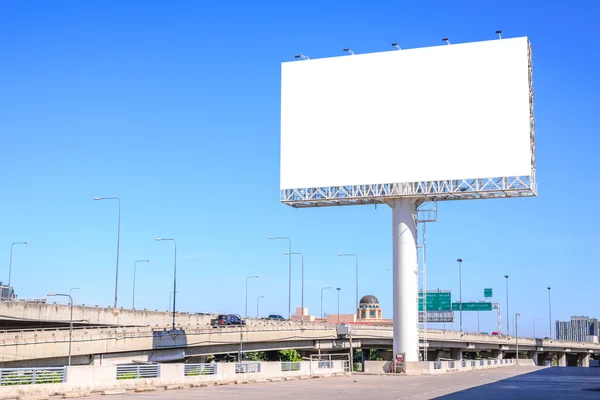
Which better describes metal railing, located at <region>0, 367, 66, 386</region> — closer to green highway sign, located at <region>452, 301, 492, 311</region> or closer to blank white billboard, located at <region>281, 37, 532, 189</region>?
blank white billboard, located at <region>281, 37, 532, 189</region>

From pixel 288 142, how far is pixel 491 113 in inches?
726

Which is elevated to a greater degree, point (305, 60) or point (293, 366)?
point (305, 60)

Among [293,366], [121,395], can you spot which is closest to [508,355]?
[293,366]

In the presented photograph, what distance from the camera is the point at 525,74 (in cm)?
6638

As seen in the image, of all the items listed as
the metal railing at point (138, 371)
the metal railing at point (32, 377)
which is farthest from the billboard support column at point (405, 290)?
the metal railing at point (32, 377)

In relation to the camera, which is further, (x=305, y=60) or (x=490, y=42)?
(x=305, y=60)

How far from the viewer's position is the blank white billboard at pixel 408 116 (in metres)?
66.9

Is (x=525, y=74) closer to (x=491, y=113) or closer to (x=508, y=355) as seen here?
(x=491, y=113)

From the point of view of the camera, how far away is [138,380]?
38.8 m

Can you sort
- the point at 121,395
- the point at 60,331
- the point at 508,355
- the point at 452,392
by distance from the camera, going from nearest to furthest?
the point at 121,395
the point at 452,392
the point at 60,331
the point at 508,355

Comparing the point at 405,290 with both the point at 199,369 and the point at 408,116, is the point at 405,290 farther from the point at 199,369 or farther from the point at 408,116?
the point at 199,369

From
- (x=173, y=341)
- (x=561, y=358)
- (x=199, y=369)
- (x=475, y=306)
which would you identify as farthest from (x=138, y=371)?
(x=561, y=358)

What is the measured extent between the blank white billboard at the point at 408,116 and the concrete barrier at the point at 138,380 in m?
21.0

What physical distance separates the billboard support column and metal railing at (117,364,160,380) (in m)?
33.0
